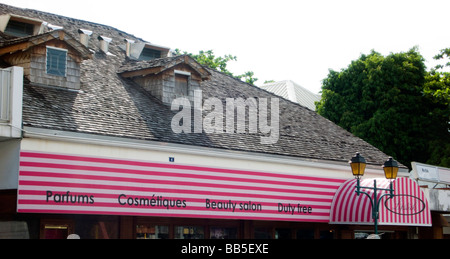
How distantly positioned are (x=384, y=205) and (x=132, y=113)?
845 cm

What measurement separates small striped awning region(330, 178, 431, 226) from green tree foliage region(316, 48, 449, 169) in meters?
14.6

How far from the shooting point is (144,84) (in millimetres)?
21844

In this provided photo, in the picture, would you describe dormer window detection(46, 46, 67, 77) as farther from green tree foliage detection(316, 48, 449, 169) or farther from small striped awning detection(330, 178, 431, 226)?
green tree foliage detection(316, 48, 449, 169)

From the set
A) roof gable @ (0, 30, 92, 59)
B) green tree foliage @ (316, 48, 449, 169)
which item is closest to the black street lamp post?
roof gable @ (0, 30, 92, 59)

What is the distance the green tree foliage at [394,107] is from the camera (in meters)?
37.9

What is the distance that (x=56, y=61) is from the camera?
1880 cm

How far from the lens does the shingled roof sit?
17281mm

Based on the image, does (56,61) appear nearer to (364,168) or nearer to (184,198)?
(184,198)

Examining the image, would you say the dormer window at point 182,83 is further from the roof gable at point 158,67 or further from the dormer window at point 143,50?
the dormer window at point 143,50

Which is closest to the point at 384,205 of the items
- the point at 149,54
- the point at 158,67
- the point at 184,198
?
the point at 184,198

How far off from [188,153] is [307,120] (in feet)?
28.1
